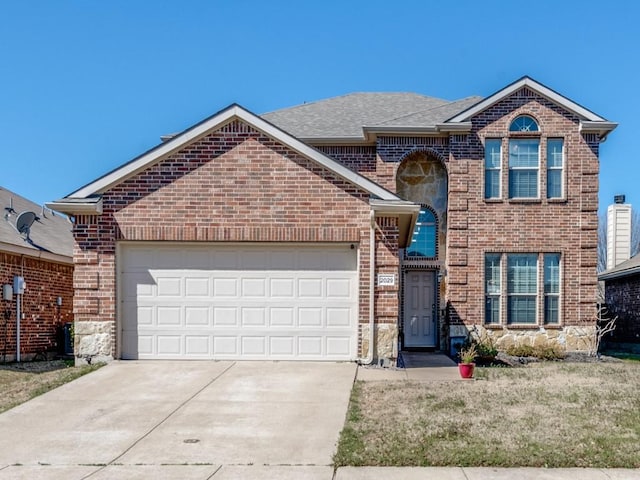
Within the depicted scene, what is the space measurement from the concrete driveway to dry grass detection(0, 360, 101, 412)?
0.28 meters

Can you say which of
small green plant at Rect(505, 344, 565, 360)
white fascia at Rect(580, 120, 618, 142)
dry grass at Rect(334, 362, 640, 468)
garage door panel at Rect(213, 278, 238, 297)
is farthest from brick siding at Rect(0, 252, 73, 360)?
white fascia at Rect(580, 120, 618, 142)

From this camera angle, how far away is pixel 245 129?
12.4m

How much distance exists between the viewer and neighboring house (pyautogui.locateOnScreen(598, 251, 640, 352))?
2002 cm

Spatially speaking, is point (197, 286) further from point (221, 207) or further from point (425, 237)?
point (425, 237)

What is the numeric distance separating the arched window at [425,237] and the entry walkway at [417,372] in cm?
366

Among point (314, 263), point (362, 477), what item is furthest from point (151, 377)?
point (362, 477)

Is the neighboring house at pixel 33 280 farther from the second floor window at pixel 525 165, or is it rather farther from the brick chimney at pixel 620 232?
the brick chimney at pixel 620 232

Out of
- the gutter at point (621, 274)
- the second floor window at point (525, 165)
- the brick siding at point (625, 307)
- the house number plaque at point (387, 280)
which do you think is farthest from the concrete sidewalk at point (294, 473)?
the brick siding at point (625, 307)

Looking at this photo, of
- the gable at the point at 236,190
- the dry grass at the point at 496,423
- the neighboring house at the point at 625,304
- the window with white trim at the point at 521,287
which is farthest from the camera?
the neighboring house at the point at 625,304

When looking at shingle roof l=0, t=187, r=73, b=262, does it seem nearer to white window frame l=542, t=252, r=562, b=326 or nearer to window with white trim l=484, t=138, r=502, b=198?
window with white trim l=484, t=138, r=502, b=198

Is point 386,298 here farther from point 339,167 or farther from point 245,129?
point 245,129

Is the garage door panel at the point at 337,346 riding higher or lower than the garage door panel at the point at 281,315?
lower

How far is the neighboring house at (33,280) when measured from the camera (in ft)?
47.8

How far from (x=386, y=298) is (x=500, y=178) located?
21.6 feet
